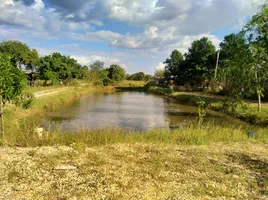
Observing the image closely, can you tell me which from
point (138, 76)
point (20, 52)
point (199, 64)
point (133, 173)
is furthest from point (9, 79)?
point (138, 76)

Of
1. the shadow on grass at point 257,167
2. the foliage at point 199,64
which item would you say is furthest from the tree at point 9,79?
the foliage at point 199,64

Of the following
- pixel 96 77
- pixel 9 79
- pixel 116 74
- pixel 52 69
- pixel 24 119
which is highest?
pixel 116 74

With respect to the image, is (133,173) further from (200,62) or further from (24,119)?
(200,62)

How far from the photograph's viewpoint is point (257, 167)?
5.75 meters

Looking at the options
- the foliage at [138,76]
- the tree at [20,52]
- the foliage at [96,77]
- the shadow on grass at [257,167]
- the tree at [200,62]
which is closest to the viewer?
the shadow on grass at [257,167]

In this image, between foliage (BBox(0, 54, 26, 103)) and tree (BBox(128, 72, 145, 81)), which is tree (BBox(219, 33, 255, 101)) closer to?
foliage (BBox(0, 54, 26, 103))

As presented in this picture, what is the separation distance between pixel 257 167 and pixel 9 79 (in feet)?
23.2

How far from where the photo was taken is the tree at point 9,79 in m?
6.67

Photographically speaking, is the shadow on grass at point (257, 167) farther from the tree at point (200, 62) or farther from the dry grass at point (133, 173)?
the tree at point (200, 62)

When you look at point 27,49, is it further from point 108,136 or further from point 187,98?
point 108,136

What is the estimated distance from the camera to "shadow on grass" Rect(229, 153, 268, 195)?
4.67 meters

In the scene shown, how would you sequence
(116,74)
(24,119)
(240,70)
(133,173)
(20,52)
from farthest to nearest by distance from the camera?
(116,74), (20,52), (24,119), (240,70), (133,173)

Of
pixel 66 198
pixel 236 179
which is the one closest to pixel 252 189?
pixel 236 179

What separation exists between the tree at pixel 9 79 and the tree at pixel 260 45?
32.3 ft
